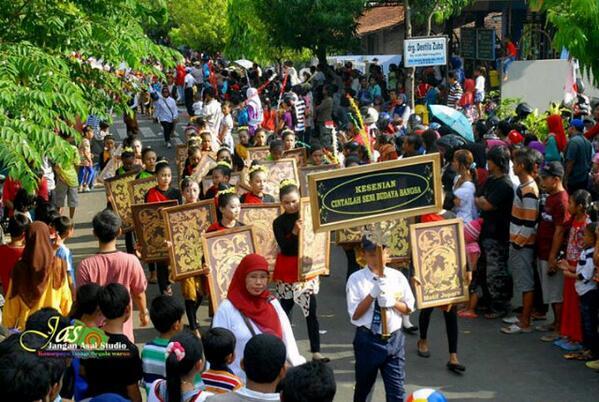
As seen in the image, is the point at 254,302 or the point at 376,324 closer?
the point at 254,302

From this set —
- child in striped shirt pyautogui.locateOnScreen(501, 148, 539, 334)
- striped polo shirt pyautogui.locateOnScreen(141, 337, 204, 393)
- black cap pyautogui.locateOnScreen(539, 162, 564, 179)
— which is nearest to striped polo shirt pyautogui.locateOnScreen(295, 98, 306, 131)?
child in striped shirt pyautogui.locateOnScreen(501, 148, 539, 334)

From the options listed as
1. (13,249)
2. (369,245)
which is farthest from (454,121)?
(13,249)

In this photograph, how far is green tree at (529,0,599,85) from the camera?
33.6 feet

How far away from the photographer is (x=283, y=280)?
31.9 feet

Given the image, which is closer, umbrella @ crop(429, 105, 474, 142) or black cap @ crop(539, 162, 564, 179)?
black cap @ crop(539, 162, 564, 179)

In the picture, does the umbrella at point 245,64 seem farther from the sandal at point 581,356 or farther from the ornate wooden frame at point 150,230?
the sandal at point 581,356

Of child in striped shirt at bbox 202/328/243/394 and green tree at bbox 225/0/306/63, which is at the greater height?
green tree at bbox 225/0/306/63

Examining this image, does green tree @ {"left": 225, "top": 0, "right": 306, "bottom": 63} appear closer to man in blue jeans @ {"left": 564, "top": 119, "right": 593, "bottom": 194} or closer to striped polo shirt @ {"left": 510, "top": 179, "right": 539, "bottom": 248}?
man in blue jeans @ {"left": 564, "top": 119, "right": 593, "bottom": 194}

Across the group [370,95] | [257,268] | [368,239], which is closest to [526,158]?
[368,239]

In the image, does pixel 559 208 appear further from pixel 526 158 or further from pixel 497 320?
pixel 497 320

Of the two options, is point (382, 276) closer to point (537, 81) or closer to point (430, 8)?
point (537, 81)

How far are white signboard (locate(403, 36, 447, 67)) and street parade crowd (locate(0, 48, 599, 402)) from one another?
126 cm

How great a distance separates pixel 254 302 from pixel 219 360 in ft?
4.22

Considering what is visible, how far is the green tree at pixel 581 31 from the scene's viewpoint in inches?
404
